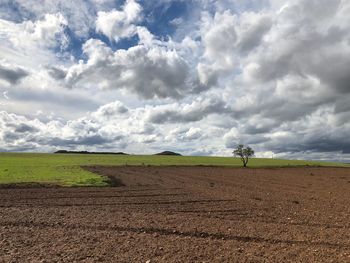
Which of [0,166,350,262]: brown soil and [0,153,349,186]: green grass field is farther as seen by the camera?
[0,153,349,186]: green grass field

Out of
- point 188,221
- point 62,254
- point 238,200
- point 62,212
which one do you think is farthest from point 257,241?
point 238,200

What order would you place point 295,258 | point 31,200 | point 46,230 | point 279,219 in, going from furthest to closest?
point 31,200
point 279,219
point 46,230
point 295,258

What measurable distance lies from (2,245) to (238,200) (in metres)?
16.7

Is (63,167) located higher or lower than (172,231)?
higher

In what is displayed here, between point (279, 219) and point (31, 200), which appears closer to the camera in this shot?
point (279, 219)

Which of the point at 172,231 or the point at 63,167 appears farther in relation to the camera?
the point at 63,167

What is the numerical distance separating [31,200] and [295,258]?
19.3m

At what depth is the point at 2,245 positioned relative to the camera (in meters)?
12.8

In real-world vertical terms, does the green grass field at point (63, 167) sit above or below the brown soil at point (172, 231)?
above

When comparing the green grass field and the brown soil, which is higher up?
the green grass field

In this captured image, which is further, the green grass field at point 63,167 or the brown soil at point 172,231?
the green grass field at point 63,167

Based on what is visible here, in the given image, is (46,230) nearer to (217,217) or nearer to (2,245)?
(2,245)

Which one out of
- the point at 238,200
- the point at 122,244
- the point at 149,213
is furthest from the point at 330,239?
the point at 238,200

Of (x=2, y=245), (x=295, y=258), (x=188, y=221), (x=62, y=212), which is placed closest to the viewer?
(x=295, y=258)
